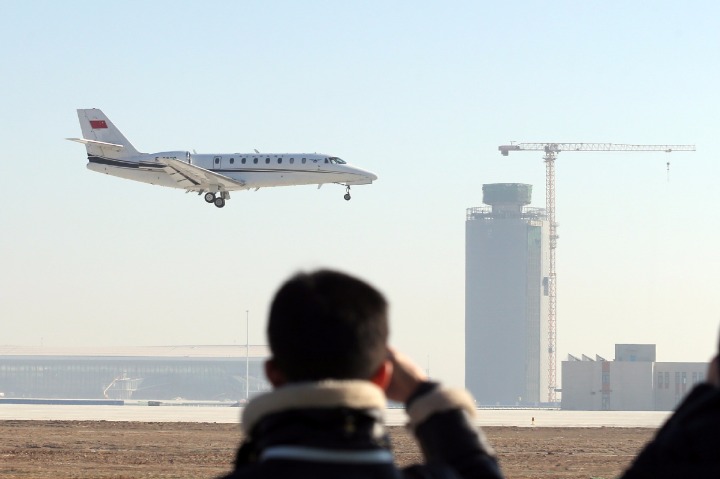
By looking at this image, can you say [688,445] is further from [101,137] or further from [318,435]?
[101,137]

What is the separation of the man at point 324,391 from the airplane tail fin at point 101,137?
222 ft

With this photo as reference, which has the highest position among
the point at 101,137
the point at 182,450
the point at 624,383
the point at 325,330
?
the point at 101,137

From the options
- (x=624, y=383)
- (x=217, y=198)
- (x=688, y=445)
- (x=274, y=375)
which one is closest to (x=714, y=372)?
(x=688, y=445)

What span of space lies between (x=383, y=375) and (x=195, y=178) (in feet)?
219

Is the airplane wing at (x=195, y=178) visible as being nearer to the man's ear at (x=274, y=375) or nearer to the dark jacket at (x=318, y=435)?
the man's ear at (x=274, y=375)

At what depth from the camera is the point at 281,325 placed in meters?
3.42

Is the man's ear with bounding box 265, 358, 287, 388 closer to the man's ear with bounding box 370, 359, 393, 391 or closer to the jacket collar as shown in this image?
the jacket collar

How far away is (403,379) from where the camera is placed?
3.94 meters

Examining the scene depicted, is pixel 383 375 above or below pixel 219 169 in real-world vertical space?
below

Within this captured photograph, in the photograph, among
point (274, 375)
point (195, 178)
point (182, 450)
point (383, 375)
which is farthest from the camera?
point (195, 178)

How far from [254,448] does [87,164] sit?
69977 millimetres

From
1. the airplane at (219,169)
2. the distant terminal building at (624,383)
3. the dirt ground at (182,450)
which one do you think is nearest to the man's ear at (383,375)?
the dirt ground at (182,450)

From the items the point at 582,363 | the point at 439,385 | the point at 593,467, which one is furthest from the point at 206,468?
the point at 582,363

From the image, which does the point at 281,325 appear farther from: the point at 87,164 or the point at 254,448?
the point at 87,164
